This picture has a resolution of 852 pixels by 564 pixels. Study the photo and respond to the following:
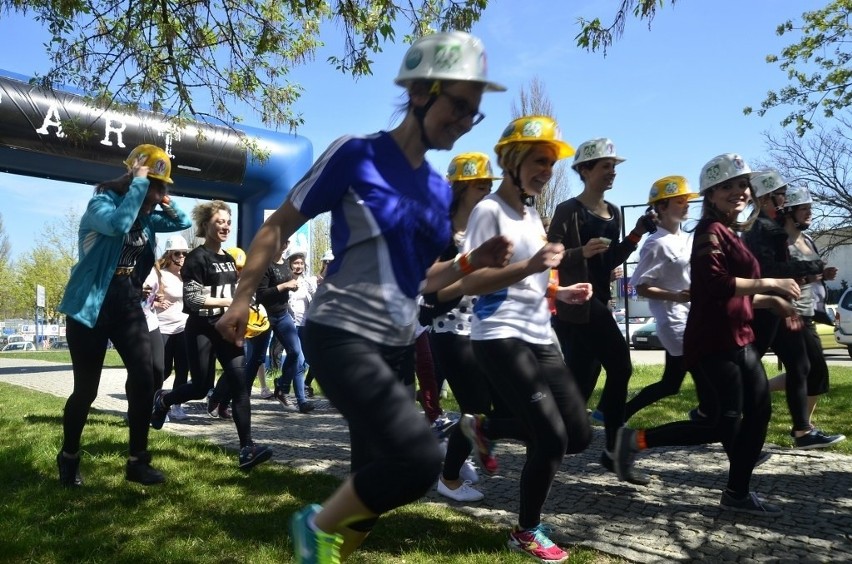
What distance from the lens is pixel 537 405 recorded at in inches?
123

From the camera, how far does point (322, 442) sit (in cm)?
609

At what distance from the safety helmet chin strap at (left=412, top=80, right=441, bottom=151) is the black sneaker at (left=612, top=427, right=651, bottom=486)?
250 centimetres

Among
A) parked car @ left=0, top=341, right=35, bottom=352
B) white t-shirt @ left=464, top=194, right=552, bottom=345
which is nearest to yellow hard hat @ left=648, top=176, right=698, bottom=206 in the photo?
white t-shirt @ left=464, top=194, right=552, bottom=345

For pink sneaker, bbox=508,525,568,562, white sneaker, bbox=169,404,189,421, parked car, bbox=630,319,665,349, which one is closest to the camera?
pink sneaker, bbox=508,525,568,562

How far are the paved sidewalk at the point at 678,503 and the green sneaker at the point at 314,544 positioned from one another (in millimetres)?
1624

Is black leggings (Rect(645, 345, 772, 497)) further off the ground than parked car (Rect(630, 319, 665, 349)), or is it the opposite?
parked car (Rect(630, 319, 665, 349))

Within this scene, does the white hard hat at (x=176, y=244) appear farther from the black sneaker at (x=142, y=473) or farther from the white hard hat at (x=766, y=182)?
the white hard hat at (x=766, y=182)

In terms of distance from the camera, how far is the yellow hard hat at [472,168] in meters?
4.80

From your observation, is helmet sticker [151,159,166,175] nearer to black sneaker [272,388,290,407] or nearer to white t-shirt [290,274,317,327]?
black sneaker [272,388,290,407]

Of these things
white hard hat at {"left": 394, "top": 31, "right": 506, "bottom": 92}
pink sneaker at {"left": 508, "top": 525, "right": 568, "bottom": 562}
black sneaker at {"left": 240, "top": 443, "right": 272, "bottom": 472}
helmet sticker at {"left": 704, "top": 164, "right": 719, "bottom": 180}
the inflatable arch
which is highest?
the inflatable arch

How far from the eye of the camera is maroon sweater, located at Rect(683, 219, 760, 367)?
3689 millimetres

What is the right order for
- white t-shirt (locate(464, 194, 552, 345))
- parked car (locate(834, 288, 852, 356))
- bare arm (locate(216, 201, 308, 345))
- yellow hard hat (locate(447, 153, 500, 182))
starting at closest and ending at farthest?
bare arm (locate(216, 201, 308, 345)) → white t-shirt (locate(464, 194, 552, 345)) → yellow hard hat (locate(447, 153, 500, 182)) → parked car (locate(834, 288, 852, 356))

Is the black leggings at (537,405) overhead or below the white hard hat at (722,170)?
below

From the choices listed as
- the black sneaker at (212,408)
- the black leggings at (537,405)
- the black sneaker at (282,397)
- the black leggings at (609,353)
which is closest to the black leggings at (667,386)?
the black leggings at (609,353)
